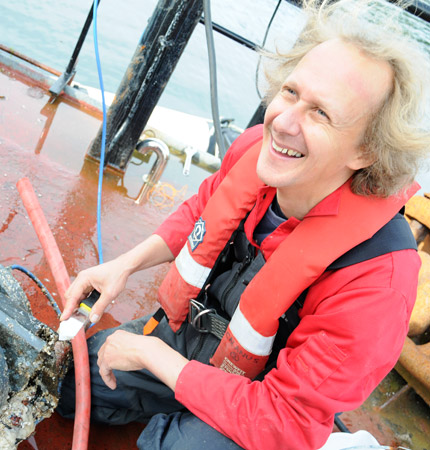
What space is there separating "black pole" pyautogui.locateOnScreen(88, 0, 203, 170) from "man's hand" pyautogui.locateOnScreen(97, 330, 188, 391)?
2.09 m

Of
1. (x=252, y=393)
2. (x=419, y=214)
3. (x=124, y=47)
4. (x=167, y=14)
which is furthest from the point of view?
(x=124, y=47)

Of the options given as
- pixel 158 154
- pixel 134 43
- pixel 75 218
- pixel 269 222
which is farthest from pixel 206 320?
pixel 134 43

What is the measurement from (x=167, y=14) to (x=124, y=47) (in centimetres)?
672

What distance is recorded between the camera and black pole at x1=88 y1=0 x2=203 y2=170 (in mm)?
2911

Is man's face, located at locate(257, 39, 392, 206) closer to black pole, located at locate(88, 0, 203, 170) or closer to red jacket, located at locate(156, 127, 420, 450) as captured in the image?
red jacket, located at locate(156, 127, 420, 450)

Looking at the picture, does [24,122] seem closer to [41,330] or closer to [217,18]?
[41,330]

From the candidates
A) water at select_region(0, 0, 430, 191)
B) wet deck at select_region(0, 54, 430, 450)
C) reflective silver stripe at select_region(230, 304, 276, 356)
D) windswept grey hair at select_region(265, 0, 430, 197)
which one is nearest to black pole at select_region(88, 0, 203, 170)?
wet deck at select_region(0, 54, 430, 450)

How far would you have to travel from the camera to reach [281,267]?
141cm

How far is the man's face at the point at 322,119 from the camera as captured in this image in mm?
1276

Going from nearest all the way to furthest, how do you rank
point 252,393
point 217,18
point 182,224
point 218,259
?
point 252,393
point 218,259
point 182,224
point 217,18

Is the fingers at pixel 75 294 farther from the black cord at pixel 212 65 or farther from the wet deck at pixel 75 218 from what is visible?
the black cord at pixel 212 65

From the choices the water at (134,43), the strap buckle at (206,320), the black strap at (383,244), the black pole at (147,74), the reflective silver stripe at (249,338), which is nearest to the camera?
the black strap at (383,244)

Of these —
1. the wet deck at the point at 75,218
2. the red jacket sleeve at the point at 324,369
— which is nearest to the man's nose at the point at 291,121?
the red jacket sleeve at the point at 324,369

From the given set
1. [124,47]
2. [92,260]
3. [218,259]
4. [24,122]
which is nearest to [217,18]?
[124,47]
